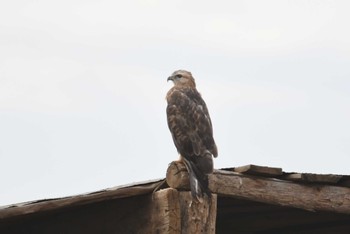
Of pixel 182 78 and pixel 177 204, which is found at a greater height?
pixel 182 78

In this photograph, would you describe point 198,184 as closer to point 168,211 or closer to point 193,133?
point 168,211

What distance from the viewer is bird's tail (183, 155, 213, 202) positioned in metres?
7.97

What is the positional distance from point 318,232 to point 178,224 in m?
3.13

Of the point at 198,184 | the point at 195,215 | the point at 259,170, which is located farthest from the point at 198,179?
the point at 259,170

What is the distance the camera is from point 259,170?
27.6 feet

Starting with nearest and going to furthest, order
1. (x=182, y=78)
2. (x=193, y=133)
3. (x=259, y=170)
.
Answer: (x=259, y=170) < (x=193, y=133) < (x=182, y=78)

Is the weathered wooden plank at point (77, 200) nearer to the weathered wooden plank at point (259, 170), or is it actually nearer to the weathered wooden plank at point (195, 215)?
the weathered wooden plank at point (195, 215)

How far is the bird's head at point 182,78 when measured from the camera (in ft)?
35.8

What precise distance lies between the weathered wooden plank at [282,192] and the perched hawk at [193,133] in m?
0.17

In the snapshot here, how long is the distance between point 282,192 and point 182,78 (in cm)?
271

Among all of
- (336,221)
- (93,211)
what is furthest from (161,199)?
(336,221)

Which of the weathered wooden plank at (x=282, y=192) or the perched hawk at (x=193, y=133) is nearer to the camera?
the perched hawk at (x=193, y=133)

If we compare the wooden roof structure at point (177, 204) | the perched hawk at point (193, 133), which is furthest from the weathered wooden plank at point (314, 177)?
the perched hawk at point (193, 133)

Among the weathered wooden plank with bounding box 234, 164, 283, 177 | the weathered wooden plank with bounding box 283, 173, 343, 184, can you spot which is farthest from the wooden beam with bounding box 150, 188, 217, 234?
the weathered wooden plank with bounding box 283, 173, 343, 184
